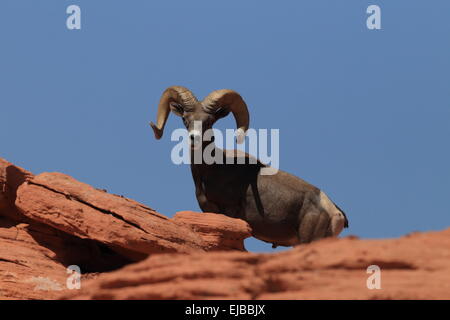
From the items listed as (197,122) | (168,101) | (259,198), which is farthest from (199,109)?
(259,198)

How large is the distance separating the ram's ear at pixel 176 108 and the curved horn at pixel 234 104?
0.57 m

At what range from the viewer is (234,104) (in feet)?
55.2

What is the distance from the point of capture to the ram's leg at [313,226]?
52.3 feet

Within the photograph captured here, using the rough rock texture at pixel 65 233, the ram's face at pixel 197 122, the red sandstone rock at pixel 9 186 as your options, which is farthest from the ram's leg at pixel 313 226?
the red sandstone rock at pixel 9 186

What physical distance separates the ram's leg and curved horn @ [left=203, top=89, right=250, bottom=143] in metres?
2.23

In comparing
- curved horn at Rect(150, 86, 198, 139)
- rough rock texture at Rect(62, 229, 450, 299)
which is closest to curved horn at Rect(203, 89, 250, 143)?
curved horn at Rect(150, 86, 198, 139)

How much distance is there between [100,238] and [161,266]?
4882mm

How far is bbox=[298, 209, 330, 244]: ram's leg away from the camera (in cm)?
1595

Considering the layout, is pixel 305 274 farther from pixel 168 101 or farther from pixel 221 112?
pixel 168 101

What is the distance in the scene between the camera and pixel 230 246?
1342 cm

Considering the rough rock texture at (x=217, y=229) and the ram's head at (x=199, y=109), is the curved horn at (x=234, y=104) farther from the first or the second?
the rough rock texture at (x=217, y=229)

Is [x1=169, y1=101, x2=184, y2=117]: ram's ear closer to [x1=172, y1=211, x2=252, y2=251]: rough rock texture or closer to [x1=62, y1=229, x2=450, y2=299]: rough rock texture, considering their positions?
[x1=172, y1=211, x2=252, y2=251]: rough rock texture

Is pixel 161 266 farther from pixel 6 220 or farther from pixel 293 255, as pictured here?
pixel 6 220
